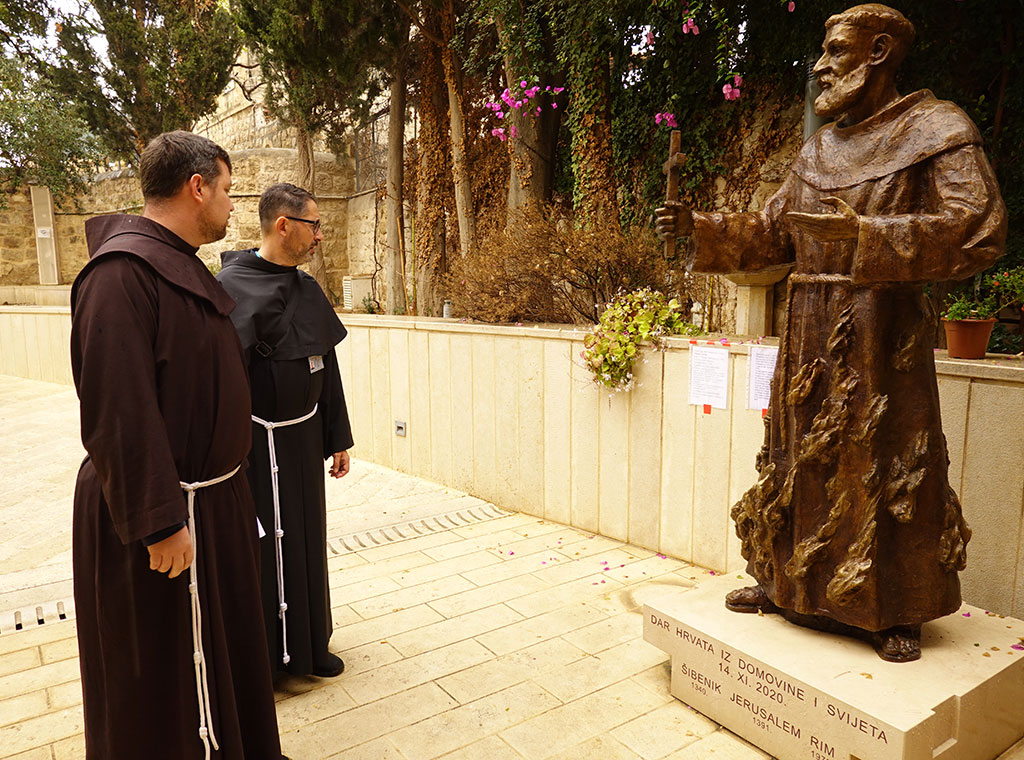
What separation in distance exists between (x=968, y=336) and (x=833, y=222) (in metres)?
1.43

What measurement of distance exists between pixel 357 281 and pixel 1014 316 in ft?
30.4

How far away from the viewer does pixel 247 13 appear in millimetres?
8258

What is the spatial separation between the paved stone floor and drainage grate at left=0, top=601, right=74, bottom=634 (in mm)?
12

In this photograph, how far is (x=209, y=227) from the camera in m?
1.86

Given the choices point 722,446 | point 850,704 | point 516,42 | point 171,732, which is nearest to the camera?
point 171,732

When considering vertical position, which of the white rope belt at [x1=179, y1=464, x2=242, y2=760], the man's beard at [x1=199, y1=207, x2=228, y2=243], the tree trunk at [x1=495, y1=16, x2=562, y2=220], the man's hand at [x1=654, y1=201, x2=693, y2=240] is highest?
the tree trunk at [x1=495, y1=16, x2=562, y2=220]

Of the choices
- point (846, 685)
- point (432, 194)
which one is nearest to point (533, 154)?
point (432, 194)

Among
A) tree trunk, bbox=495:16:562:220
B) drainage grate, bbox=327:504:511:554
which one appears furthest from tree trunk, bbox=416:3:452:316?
drainage grate, bbox=327:504:511:554

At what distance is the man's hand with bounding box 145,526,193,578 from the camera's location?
1.63 meters

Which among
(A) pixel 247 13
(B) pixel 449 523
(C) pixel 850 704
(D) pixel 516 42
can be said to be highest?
(A) pixel 247 13

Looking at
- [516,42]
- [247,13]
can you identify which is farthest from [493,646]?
[247,13]

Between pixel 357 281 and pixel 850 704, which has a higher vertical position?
pixel 357 281

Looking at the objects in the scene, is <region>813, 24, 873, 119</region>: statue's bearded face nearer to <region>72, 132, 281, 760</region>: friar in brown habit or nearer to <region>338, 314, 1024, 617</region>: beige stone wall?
<region>338, 314, 1024, 617</region>: beige stone wall

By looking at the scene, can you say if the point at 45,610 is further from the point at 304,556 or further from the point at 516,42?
the point at 516,42
